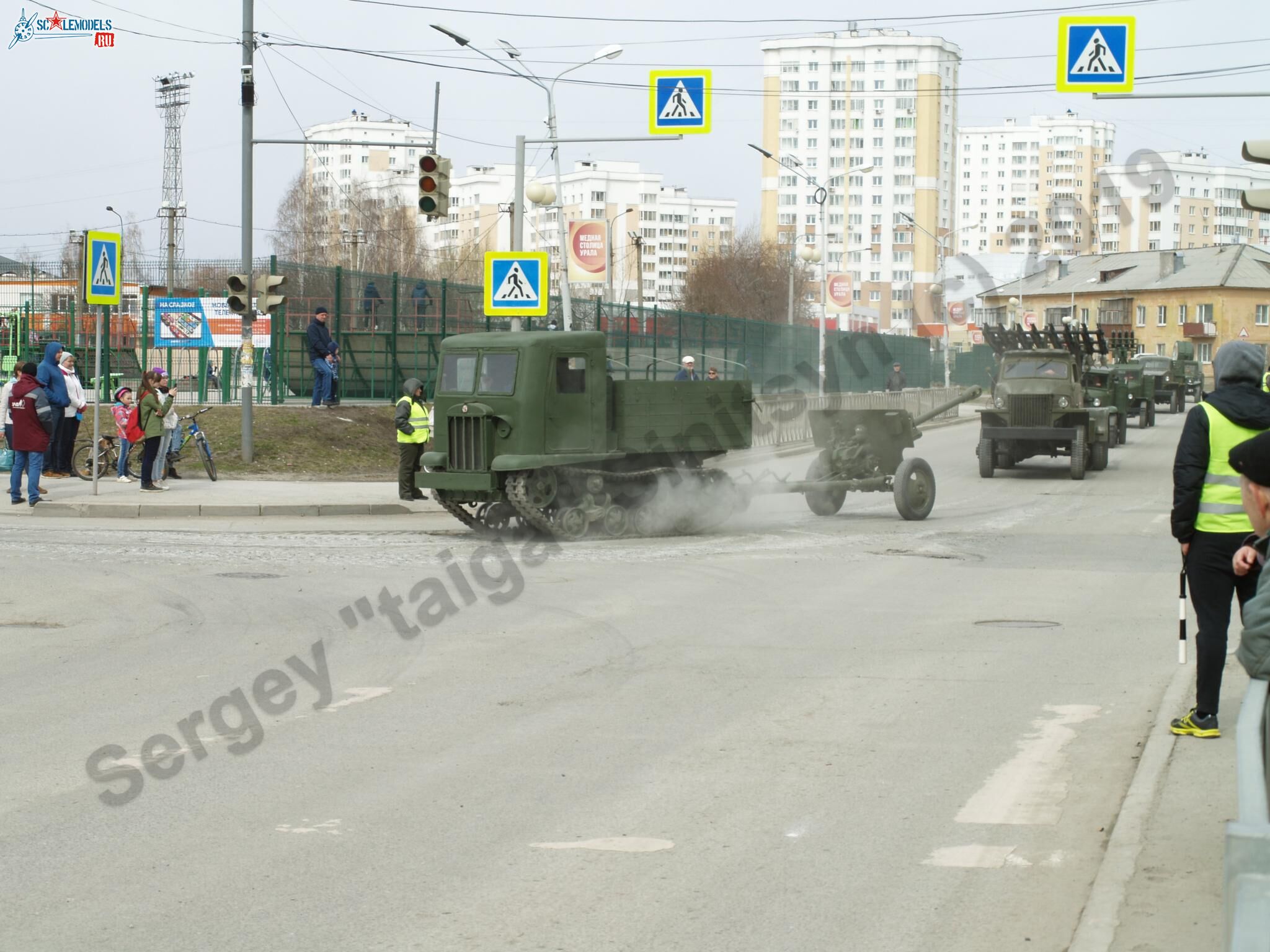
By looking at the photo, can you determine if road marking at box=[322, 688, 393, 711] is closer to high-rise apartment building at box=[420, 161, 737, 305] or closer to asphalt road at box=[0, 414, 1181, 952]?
asphalt road at box=[0, 414, 1181, 952]

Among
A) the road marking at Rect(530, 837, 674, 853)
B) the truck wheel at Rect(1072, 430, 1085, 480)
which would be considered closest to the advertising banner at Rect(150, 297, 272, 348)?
the truck wheel at Rect(1072, 430, 1085, 480)

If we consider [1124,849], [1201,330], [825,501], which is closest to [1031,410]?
[825,501]

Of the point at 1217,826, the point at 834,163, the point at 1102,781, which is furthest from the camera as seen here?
the point at 834,163

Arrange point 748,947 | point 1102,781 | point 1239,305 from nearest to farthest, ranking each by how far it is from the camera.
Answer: point 748,947 < point 1102,781 < point 1239,305

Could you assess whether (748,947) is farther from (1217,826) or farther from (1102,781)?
(1102,781)

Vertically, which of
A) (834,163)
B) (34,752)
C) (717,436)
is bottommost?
(34,752)

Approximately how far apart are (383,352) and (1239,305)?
8611 cm

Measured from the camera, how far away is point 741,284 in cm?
8756

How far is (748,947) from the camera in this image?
15.0ft

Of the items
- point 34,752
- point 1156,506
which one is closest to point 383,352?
point 1156,506

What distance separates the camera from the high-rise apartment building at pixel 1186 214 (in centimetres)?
11894

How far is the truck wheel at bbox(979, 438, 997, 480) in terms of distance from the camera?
86.5 feet

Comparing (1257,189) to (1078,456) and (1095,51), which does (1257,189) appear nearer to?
(1095,51)

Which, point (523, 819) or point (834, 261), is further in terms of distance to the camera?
point (834, 261)
